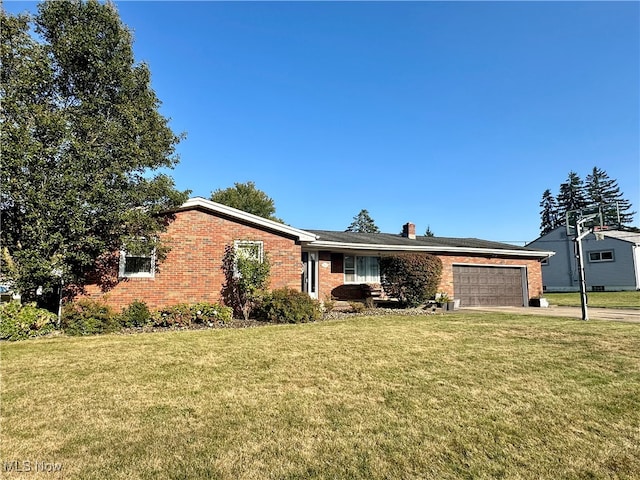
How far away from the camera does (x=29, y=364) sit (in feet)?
19.8

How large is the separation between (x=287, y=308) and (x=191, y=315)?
2.89 metres

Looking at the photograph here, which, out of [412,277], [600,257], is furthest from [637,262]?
[412,277]

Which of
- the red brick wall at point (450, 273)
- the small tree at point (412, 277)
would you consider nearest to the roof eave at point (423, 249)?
the red brick wall at point (450, 273)

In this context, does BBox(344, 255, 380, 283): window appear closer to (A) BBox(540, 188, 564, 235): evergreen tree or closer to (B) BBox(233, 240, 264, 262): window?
(B) BBox(233, 240, 264, 262): window

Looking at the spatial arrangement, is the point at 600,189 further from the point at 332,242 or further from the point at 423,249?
the point at 332,242

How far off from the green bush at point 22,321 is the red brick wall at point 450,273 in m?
10.0

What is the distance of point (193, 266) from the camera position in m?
11.9

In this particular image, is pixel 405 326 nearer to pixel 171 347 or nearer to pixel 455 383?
pixel 455 383

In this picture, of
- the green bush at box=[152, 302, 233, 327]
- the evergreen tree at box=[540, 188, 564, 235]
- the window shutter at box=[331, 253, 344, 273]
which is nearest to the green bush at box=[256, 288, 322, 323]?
the green bush at box=[152, 302, 233, 327]

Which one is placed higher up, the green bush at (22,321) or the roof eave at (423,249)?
the roof eave at (423,249)

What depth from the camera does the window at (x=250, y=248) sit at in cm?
1230

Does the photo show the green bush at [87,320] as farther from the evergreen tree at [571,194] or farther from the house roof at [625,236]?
the evergreen tree at [571,194]

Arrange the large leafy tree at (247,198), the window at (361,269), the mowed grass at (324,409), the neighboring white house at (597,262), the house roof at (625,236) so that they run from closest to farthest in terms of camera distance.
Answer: the mowed grass at (324,409) < the window at (361,269) < the neighboring white house at (597,262) < the house roof at (625,236) < the large leafy tree at (247,198)

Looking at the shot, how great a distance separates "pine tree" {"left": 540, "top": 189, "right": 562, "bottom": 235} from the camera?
68.6 m
